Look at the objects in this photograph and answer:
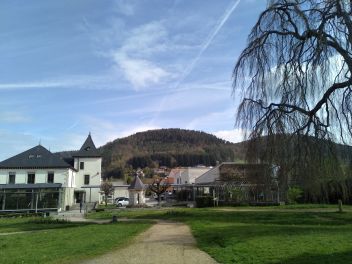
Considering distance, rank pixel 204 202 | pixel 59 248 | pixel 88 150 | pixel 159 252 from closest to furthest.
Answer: pixel 159 252 → pixel 59 248 → pixel 204 202 → pixel 88 150

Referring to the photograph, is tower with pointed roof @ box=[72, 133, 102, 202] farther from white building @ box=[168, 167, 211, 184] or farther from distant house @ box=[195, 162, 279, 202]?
white building @ box=[168, 167, 211, 184]

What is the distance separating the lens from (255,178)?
1419cm

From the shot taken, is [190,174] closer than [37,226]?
No

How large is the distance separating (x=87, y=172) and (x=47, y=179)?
9237 millimetres

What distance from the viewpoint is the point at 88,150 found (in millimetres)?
68688

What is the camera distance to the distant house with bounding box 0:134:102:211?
45.5 m

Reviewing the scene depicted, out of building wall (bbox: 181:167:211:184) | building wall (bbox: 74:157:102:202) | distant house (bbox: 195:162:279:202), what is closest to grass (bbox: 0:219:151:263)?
distant house (bbox: 195:162:279:202)

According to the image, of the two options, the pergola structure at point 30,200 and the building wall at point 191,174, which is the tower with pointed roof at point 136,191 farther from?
the building wall at point 191,174

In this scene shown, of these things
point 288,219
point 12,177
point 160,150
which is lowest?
point 288,219

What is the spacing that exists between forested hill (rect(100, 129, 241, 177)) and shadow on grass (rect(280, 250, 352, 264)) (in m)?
131

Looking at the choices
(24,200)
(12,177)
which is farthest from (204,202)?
(12,177)

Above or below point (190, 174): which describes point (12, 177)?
below

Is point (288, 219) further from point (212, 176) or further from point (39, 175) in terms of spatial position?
point (212, 176)

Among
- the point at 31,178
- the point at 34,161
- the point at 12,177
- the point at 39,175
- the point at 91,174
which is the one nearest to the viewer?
the point at 12,177
